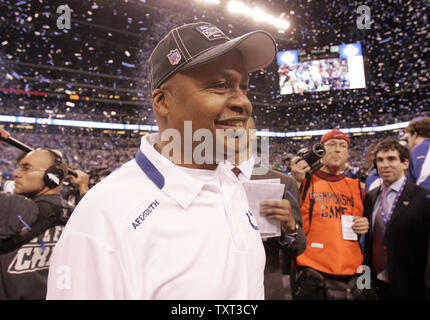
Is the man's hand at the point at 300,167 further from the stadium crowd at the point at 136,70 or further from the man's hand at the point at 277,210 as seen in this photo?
the stadium crowd at the point at 136,70

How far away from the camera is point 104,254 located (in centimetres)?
56

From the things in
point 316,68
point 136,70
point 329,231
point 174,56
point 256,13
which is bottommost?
point 329,231

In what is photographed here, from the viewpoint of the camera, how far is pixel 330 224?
7.62 feet

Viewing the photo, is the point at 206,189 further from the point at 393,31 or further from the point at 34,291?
the point at 393,31

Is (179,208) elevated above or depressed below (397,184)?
below

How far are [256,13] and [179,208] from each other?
1394 cm

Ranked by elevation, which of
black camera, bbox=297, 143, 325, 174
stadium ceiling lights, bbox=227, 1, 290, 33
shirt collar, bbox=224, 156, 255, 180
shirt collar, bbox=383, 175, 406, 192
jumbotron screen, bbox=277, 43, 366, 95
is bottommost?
shirt collar, bbox=383, 175, 406, 192

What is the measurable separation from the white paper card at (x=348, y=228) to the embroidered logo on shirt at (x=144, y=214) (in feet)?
6.81

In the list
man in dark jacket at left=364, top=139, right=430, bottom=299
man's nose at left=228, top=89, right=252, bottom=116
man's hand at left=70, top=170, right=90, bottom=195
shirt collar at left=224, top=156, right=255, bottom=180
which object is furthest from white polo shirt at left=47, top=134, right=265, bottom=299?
man's hand at left=70, top=170, right=90, bottom=195

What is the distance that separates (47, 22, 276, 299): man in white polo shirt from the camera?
1.87 ft

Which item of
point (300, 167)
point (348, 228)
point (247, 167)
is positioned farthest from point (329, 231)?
point (247, 167)

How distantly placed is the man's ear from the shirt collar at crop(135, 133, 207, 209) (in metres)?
0.12

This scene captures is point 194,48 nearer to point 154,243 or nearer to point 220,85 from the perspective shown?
point 220,85

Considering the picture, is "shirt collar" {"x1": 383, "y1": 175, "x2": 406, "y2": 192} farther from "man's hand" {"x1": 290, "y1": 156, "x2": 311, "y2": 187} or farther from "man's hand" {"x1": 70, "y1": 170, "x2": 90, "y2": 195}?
"man's hand" {"x1": 70, "y1": 170, "x2": 90, "y2": 195}
